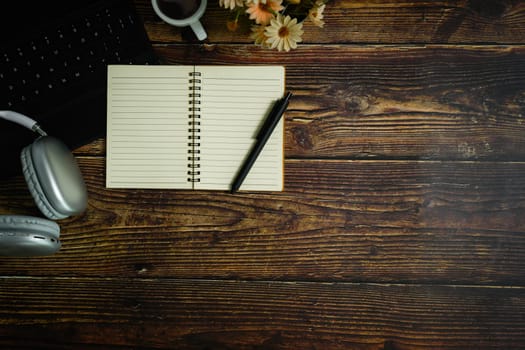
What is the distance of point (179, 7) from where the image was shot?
0.79 meters

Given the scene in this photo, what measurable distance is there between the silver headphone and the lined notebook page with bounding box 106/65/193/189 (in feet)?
0.32

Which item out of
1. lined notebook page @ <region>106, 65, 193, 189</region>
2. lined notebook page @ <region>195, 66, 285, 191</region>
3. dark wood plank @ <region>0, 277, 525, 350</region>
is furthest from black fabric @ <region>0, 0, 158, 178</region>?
dark wood plank @ <region>0, 277, 525, 350</region>

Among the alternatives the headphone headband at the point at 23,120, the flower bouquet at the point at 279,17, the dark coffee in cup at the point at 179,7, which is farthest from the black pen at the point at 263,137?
the headphone headband at the point at 23,120

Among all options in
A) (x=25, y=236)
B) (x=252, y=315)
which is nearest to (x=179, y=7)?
(x=25, y=236)

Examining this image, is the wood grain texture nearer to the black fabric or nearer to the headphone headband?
the black fabric

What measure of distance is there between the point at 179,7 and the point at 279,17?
178 mm

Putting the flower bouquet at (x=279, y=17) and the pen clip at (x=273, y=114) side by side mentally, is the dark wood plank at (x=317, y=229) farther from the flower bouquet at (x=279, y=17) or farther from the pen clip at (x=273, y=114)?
the flower bouquet at (x=279, y=17)

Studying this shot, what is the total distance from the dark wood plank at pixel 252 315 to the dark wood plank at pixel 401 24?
1.42ft

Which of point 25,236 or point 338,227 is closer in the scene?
point 25,236

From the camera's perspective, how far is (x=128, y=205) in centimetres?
83

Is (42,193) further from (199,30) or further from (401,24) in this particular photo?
(401,24)

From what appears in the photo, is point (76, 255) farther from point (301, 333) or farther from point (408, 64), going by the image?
point (408, 64)

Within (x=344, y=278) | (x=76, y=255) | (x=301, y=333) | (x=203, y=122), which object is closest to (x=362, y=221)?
(x=344, y=278)

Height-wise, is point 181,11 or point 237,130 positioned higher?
point 181,11
